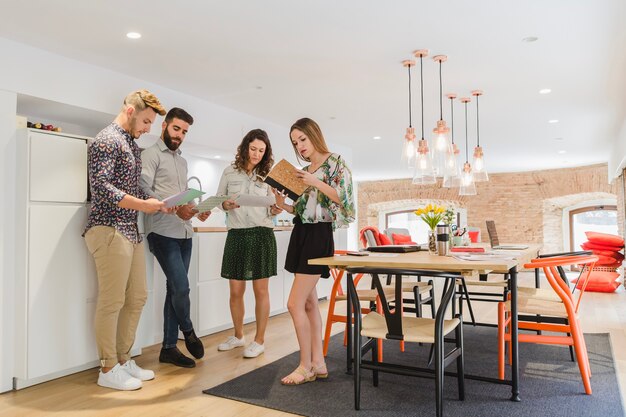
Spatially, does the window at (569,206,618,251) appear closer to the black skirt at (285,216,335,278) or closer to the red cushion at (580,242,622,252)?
the red cushion at (580,242,622,252)

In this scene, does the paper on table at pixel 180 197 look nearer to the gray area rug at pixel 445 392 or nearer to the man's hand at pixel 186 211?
the man's hand at pixel 186 211

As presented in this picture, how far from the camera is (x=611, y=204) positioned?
10789 millimetres

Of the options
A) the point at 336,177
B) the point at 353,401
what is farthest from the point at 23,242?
the point at 353,401

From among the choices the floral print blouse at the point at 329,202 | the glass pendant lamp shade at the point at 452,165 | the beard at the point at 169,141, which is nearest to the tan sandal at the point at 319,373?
the floral print blouse at the point at 329,202

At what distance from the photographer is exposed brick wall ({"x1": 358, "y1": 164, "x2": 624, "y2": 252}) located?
33.7 ft

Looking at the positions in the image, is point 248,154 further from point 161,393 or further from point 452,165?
point 452,165

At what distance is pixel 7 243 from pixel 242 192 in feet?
4.72

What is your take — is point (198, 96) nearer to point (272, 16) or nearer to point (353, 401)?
point (272, 16)

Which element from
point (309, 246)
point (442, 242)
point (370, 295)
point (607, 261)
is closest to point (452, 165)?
point (370, 295)

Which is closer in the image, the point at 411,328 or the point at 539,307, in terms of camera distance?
the point at 411,328

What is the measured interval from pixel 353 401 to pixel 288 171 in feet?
3.88

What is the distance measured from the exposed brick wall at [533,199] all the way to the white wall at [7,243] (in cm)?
990

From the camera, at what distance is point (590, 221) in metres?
11.0

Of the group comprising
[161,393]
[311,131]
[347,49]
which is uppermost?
[347,49]
